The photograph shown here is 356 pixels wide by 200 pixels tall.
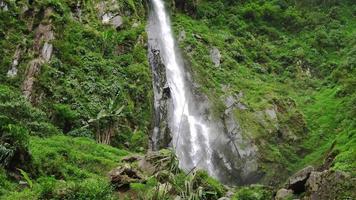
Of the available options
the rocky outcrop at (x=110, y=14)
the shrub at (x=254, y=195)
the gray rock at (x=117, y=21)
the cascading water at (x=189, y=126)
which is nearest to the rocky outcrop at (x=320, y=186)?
the shrub at (x=254, y=195)

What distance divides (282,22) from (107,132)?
2885 cm

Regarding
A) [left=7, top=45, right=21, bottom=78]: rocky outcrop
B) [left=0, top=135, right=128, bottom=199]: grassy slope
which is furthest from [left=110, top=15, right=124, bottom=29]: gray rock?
[left=0, top=135, right=128, bottom=199]: grassy slope

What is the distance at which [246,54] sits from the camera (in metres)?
44.0

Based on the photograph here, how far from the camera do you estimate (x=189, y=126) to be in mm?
32125

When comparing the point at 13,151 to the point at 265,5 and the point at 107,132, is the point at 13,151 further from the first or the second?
the point at 265,5

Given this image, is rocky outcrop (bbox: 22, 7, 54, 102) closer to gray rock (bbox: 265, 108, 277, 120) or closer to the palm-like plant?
the palm-like plant

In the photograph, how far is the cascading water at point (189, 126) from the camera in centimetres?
3027

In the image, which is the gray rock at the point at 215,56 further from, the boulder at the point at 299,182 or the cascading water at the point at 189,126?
the boulder at the point at 299,182

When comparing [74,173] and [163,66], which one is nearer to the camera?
[74,173]

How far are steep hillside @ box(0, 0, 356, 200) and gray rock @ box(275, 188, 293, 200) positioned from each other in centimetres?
4

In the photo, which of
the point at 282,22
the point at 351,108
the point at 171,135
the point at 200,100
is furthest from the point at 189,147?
the point at 282,22

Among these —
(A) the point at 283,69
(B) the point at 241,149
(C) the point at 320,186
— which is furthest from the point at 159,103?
(A) the point at 283,69

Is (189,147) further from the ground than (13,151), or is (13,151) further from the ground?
(189,147)

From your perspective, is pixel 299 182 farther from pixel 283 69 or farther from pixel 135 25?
pixel 283 69
